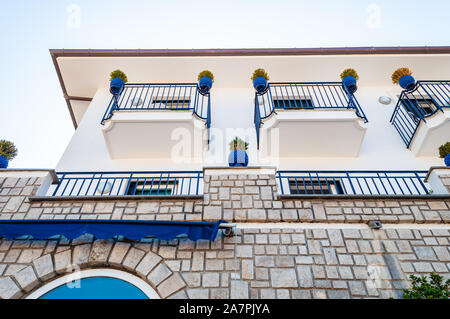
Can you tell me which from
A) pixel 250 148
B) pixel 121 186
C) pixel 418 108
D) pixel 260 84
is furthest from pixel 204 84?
pixel 418 108

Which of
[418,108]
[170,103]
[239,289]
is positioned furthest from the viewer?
[170,103]

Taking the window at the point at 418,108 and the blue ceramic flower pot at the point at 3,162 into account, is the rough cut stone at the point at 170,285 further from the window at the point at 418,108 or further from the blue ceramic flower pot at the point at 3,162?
the window at the point at 418,108

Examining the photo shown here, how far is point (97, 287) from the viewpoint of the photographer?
13.4 feet

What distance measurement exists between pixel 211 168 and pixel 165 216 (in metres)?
1.26

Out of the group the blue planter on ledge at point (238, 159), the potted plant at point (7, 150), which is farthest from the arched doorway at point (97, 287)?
the potted plant at point (7, 150)

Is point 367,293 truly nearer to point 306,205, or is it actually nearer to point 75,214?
point 306,205

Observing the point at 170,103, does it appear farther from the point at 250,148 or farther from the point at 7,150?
the point at 7,150

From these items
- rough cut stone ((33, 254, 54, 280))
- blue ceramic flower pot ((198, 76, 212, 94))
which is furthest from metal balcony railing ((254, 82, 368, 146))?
rough cut stone ((33, 254, 54, 280))

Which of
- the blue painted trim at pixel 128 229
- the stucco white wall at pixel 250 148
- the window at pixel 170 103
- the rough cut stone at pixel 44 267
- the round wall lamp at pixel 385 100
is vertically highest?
the window at pixel 170 103

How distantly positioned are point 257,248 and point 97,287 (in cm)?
235

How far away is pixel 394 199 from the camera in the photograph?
4.87m

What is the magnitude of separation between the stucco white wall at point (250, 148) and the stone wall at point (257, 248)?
2271 mm

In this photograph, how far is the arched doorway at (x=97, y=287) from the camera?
13.1 feet

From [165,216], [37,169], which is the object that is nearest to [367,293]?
[165,216]
